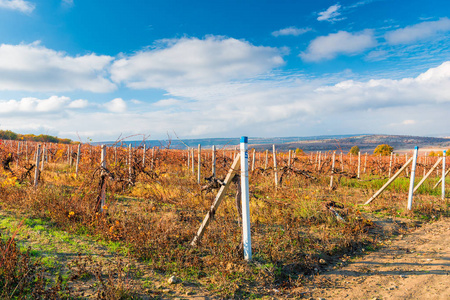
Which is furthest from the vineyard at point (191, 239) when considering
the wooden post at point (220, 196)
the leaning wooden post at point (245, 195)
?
the leaning wooden post at point (245, 195)

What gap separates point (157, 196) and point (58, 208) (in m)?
3.06

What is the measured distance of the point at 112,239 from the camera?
4992 mm

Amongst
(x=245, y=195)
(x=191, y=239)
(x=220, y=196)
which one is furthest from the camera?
(x=191, y=239)

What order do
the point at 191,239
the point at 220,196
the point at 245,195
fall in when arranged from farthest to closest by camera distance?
the point at 191,239 → the point at 220,196 → the point at 245,195

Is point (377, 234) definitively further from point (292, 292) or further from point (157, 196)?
point (157, 196)

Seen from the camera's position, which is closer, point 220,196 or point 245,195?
point 245,195

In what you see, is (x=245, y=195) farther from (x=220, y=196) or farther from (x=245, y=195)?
(x=220, y=196)

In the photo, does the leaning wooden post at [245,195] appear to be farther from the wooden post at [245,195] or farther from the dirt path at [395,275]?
the dirt path at [395,275]

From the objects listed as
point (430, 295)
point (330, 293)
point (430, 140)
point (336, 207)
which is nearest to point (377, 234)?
point (336, 207)

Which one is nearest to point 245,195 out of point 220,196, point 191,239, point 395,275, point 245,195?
point 245,195

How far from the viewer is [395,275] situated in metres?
4.15

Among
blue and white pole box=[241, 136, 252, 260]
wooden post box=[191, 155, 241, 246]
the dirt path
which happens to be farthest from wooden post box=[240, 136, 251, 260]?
the dirt path

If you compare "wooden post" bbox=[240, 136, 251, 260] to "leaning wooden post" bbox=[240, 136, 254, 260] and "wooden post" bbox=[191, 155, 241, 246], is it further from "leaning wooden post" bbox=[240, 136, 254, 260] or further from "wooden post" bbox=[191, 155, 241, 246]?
"wooden post" bbox=[191, 155, 241, 246]

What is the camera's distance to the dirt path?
3.61 metres
